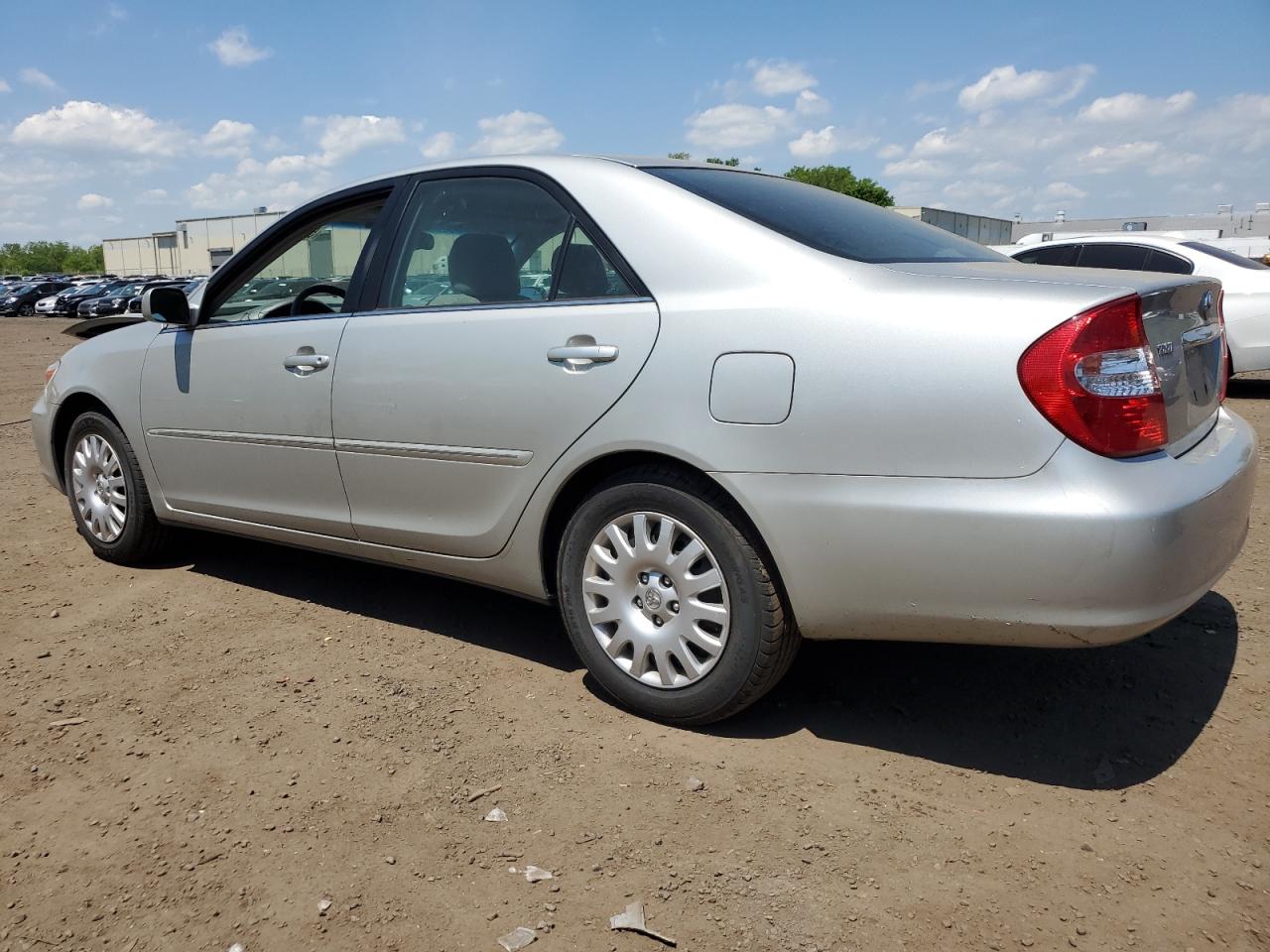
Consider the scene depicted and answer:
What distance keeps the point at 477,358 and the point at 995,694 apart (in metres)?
1.94

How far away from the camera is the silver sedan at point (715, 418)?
238 cm

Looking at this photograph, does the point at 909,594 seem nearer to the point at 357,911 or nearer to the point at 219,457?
the point at 357,911

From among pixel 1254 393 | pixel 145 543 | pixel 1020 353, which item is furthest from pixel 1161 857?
pixel 1254 393

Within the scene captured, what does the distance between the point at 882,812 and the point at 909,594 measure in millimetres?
553

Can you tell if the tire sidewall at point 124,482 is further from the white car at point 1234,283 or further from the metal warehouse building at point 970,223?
the metal warehouse building at point 970,223

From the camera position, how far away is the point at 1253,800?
2.55 meters

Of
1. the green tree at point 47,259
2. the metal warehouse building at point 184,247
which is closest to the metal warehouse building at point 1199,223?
the metal warehouse building at point 184,247

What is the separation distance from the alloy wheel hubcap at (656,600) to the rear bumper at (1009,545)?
0.81 ft

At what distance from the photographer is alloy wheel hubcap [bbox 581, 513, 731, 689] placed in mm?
2854

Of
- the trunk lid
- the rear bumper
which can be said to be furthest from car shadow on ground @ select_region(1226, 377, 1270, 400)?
the rear bumper

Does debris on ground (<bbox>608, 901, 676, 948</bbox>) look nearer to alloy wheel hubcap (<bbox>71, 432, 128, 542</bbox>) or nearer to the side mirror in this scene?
the side mirror

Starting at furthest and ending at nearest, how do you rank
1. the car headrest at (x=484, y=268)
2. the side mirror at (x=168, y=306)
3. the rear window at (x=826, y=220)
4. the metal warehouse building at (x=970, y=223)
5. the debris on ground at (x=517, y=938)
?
the metal warehouse building at (x=970, y=223), the side mirror at (x=168, y=306), the car headrest at (x=484, y=268), the rear window at (x=826, y=220), the debris on ground at (x=517, y=938)

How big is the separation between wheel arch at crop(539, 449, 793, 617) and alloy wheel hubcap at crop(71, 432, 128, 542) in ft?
7.94

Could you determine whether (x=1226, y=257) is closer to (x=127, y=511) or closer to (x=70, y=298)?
(x=127, y=511)
